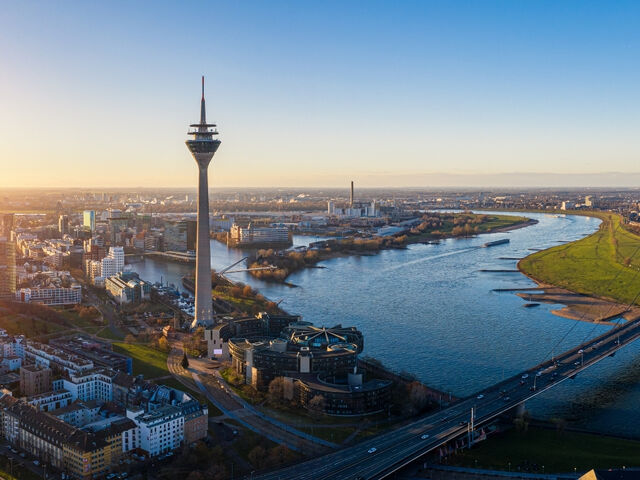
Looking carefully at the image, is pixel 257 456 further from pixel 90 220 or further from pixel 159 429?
pixel 90 220

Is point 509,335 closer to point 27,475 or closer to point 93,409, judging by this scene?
point 93,409

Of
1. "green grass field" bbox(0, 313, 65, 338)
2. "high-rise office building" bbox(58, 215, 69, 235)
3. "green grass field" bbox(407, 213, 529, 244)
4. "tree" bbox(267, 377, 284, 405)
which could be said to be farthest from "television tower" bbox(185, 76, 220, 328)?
"green grass field" bbox(407, 213, 529, 244)

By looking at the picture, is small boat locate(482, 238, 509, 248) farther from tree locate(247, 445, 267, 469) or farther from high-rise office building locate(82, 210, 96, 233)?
tree locate(247, 445, 267, 469)

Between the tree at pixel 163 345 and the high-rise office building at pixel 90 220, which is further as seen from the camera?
the high-rise office building at pixel 90 220

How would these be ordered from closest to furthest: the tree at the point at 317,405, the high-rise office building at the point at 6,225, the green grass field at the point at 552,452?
the green grass field at the point at 552,452
the tree at the point at 317,405
the high-rise office building at the point at 6,225

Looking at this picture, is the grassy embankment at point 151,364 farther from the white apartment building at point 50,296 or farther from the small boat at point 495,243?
the small boat at point 495,243

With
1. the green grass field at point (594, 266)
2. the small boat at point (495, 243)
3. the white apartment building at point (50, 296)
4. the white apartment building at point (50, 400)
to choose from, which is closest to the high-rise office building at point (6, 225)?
the white apartment building at point (50, 296)

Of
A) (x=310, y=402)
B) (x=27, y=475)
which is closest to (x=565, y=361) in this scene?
(x=310, y=402)
